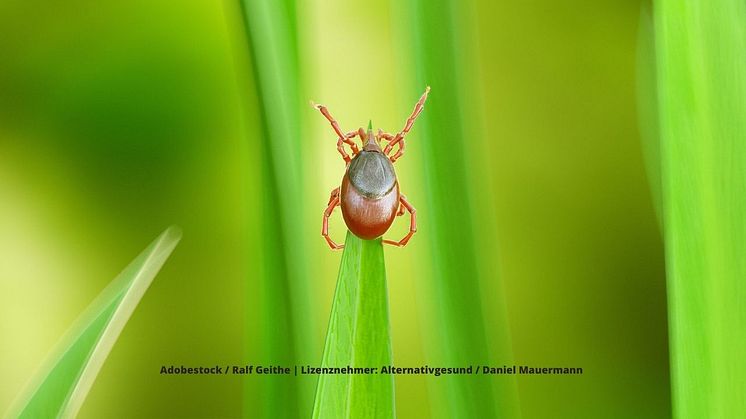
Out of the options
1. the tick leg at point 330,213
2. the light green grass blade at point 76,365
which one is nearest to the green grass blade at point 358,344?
the light green grass blade at point 76,365

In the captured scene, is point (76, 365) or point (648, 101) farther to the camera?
point (648, 101)

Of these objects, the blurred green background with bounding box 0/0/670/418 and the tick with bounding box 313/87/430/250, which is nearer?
the tick with bounding box 313/87/430/250

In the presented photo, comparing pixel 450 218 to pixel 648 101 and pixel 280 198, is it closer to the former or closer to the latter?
pixel 280 198

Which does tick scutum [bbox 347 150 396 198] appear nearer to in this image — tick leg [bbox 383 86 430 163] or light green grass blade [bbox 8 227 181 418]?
tick leg [bbox 383 86 430 163]

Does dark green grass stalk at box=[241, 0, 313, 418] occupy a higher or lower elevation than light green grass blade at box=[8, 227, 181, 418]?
higher

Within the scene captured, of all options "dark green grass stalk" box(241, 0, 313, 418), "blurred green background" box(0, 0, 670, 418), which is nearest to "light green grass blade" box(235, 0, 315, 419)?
"dark green grass stalk" box(241, 0, 313, 418)

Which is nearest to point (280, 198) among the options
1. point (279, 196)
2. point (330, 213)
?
point (279, 196)

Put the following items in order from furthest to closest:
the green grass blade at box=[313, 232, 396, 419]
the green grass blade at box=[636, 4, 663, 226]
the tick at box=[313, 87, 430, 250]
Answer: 1. the green grass blade at box=[636, 4, 663, 226]
2. the tick at box=[313, 87, 430, 250]
3. the green grass blade at box=[313, 232, 396, 419]

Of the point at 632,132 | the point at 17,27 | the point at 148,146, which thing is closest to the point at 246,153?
the point at 148,146
